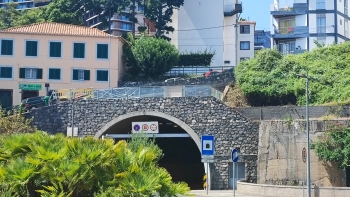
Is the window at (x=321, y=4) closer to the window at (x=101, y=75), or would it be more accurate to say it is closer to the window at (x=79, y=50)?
the window at (x=101, y=75)

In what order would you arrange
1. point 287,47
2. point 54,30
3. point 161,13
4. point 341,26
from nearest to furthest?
point 54,30
point 161,13
point 341,26
point 287,47

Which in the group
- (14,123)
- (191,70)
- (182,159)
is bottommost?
(182,159)

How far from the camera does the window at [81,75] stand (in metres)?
51.8

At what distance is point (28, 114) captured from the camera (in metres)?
43.5

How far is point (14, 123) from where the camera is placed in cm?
4156

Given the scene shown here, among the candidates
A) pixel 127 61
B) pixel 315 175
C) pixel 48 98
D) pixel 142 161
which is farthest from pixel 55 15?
pixel 142 161

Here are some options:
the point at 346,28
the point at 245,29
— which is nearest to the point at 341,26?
the point at 346,28

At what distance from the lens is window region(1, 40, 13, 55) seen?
51094mm

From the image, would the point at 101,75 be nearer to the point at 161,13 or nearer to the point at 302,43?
the point at 161,13

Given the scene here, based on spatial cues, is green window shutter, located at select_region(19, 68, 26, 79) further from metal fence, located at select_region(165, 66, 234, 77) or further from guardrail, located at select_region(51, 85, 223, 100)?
metal fence, located at select_region(165, 66, 234, 77)

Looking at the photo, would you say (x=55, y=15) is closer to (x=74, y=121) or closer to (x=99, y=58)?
(x=99, y=58)

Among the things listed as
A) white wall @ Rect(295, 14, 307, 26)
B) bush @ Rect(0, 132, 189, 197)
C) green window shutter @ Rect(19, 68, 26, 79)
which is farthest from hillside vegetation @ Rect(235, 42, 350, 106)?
bush @ Rect(0, 132, 189, 197)

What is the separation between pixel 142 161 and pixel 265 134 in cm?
2043

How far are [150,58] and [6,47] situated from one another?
11524 millimetres
